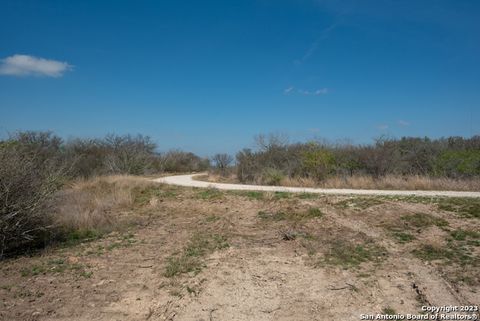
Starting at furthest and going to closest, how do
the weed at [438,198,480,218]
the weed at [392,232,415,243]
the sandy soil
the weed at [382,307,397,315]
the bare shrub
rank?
the bare shrub, the weed at [438,198,480,218], the weed at [392,232,415,243], the sandy soil, the weed at [382,307,397,315]

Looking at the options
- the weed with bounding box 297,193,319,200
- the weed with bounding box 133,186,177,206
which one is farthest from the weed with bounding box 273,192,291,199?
the weed with bounding box 133,186,177,206

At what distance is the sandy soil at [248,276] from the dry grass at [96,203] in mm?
1182

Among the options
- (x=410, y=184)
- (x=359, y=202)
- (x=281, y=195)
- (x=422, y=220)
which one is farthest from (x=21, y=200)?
(x=410, y=184)

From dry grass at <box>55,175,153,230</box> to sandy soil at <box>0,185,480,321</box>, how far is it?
3.88 ft

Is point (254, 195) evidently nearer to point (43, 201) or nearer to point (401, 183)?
point (401, 183)

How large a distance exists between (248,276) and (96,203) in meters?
8.61

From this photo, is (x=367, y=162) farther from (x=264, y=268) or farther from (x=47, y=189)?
(x=47, y=189)

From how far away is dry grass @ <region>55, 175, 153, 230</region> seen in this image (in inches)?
430

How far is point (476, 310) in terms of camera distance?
17.9 ft

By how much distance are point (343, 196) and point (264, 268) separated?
280 inches

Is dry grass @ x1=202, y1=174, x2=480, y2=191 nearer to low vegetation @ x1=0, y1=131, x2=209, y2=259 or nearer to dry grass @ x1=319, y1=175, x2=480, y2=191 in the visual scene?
dry grass @ x1=319, y1=175, x2=480, y2=191

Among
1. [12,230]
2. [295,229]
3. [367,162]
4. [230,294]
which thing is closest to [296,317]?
[230,294]

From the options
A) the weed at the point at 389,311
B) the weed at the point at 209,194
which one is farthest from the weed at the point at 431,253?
the weed at the point at 209,194

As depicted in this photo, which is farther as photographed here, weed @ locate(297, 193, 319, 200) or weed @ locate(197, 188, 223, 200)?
weed @ locate(197, 188, 223, 200)
